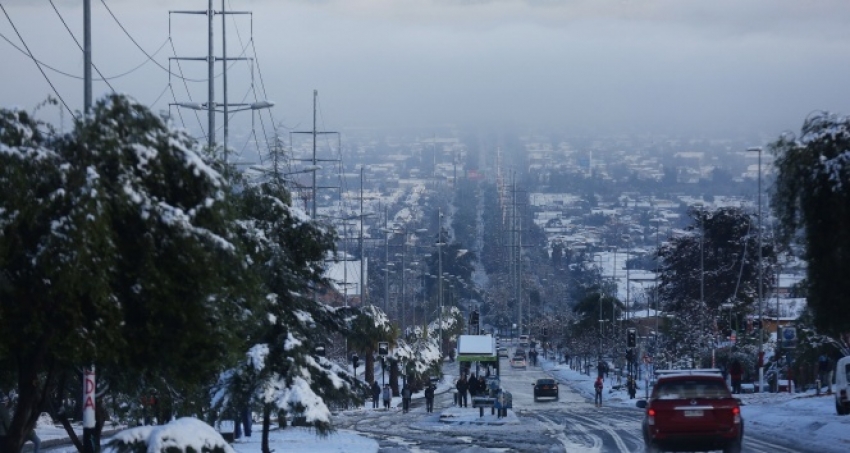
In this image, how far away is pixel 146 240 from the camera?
16.9 m

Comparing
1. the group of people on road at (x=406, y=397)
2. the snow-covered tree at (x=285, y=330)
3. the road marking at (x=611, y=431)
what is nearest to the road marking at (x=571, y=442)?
the road marking at (x=611, y=431)

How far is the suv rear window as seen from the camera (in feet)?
85.3

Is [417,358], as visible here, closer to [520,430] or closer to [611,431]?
[520,430]

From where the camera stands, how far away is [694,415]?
2569 centimetres

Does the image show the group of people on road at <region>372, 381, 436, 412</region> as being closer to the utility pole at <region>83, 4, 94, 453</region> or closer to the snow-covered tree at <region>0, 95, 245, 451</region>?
the utility pole at <region>83, 4, 94, 453</region>

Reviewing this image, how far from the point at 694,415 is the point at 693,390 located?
55cm

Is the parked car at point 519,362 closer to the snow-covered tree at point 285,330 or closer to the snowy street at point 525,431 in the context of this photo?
the snowy street at point 525,431

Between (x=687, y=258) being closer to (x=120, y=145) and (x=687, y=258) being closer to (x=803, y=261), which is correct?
(x=803, y=261)

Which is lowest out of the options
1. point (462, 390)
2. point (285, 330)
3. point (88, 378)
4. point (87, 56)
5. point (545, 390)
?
point (545, 390)

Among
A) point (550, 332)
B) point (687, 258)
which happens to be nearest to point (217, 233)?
point (687, 258)

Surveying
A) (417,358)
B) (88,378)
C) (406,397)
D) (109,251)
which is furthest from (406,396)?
(109,251)

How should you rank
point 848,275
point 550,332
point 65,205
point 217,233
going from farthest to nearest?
point 550,332
point 848,275
point 217,233
point 65,205

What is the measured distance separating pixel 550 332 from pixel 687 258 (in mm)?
73101

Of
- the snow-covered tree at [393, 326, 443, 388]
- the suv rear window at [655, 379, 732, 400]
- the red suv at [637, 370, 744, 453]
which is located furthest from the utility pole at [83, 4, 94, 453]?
the snow-covered tree at [393, 326, 443, 388]
